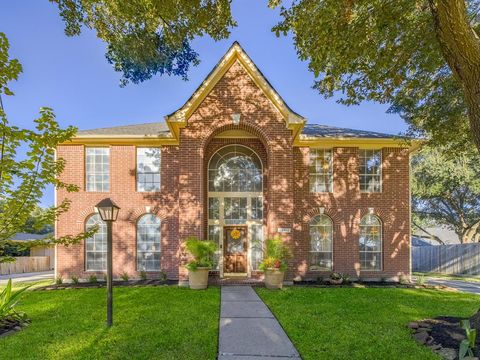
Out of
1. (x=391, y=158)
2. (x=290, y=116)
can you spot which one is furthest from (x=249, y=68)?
(x=391, y=158)

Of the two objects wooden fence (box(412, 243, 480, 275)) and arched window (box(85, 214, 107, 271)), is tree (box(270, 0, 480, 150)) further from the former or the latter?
wooden fence (box(412, 243, 480, 275))

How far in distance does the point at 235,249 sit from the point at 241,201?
6.17 feet

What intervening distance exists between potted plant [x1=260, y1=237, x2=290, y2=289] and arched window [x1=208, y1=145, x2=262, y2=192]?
8.90 feet

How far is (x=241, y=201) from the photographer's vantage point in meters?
12.2

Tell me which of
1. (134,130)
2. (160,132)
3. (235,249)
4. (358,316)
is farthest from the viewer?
(134,130)

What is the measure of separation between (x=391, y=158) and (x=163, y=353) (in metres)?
11.6

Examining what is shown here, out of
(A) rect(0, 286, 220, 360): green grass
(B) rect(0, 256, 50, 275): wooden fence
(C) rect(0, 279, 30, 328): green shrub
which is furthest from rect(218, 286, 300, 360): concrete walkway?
(B) rect(0, 256, 50, 275): wooden fence

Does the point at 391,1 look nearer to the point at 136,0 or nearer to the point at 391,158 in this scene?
the point at 136,0

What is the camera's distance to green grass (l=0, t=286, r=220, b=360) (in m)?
4.92

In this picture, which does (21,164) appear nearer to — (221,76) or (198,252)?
(198,252)

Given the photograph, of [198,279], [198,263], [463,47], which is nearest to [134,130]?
[198,263]

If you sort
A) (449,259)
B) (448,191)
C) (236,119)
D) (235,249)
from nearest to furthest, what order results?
(236,119)
(235,249)
(449,259)
(448,191)

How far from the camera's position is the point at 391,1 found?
6.75 m

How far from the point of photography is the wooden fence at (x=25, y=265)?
61.9ft
